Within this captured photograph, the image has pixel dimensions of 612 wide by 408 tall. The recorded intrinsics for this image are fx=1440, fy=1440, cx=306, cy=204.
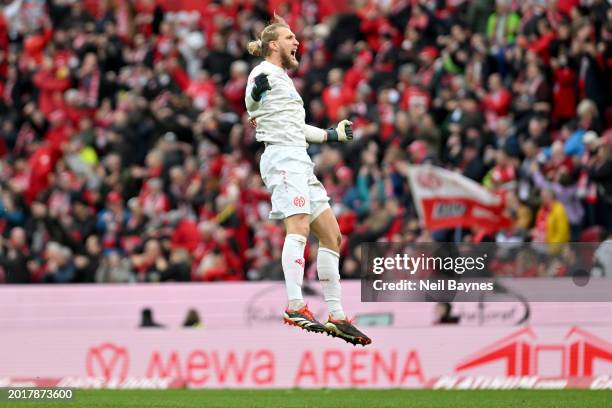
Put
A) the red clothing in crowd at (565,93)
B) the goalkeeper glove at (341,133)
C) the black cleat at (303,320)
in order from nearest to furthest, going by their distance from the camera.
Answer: the black cleat at (303,320) → the goalkeeper glove at (341,133) → the red clothing in crowd at (565,93)

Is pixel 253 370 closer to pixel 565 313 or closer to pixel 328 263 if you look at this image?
pixel 565 313

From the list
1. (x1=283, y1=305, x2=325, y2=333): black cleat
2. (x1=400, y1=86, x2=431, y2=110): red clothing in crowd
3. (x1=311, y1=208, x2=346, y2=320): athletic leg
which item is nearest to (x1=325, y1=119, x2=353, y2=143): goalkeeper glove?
(x1=311, y1=208, x2=346, y2=320): athletic leg

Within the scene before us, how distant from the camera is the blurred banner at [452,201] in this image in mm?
19047

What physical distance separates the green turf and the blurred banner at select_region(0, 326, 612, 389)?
83 cm

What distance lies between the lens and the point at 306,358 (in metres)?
18.3

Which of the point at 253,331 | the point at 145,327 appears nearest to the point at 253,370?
the point at 253,331

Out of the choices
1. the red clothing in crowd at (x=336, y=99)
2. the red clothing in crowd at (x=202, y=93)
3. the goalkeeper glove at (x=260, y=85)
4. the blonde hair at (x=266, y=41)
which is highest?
the red clothing in crowd at (x=202, y=93)

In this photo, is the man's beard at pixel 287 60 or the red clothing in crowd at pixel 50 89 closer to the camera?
the man's beard at pixel 287 60

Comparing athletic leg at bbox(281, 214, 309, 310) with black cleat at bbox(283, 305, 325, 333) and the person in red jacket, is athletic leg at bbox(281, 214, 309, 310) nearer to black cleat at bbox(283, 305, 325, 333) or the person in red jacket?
black cleat at bbox(283, 305, 325, 333)

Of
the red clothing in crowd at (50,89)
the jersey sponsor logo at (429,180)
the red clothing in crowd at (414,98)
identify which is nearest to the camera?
the jersey sponsor logo at (429,180)

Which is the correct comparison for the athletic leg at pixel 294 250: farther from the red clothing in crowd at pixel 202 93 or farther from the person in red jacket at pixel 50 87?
the person in red jacket at pixel 50 87

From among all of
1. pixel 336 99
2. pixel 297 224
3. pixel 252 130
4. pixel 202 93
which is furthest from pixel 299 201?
pixel 202 93

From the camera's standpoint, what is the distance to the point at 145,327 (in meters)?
19.2

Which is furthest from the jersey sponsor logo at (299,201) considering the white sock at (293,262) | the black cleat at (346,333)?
the black cleat at (346,333)
